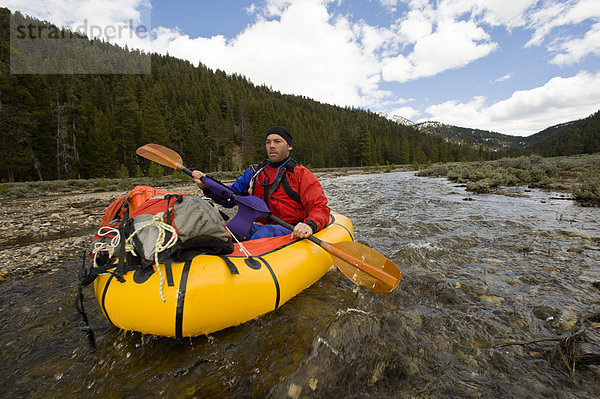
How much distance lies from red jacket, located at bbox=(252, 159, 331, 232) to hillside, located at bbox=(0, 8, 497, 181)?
27.5 m

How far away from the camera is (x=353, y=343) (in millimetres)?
2322

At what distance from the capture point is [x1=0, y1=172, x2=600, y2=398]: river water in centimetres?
200

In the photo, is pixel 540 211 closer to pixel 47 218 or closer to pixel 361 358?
pixel 361 358

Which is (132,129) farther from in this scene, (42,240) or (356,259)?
(356,259)

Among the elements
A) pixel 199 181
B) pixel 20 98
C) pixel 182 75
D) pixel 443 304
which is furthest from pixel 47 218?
pixel 182 75

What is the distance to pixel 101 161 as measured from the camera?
107ft

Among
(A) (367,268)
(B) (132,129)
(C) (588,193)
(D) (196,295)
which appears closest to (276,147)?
(A) (367,268)

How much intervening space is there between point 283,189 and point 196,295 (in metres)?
2.35

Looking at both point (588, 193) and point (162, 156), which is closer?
point (162, 156)

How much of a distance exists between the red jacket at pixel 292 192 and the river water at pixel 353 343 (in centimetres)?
123

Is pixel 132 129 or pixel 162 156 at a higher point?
pixel 132 129

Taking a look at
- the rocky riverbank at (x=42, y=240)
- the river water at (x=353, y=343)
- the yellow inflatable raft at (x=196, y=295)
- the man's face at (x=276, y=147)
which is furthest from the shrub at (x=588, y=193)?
the rocky riverbank at (x=42, y=240)

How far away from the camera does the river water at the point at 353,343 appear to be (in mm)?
1996

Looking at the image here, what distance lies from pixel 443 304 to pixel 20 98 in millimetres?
38219
